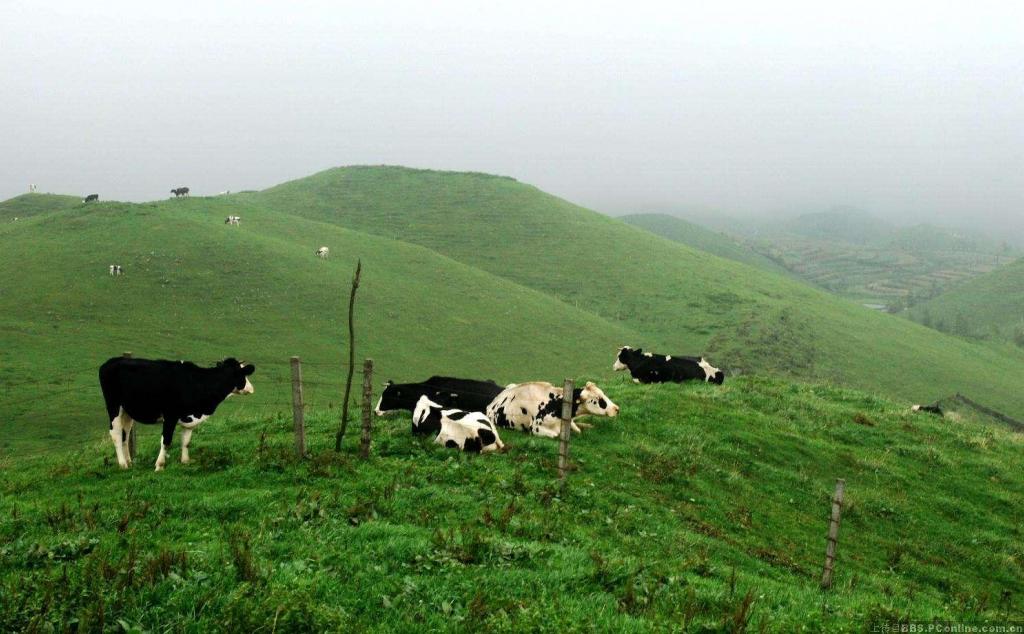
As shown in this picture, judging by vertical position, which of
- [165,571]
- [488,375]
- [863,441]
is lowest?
[488,375]

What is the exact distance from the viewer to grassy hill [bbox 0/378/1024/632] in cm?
700

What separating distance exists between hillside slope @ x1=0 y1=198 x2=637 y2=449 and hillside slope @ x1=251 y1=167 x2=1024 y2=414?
30.2 ft

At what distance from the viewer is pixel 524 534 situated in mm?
9727

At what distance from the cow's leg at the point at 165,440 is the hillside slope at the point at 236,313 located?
17.5m

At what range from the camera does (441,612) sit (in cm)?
709

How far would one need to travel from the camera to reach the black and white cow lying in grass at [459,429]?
14172 mm

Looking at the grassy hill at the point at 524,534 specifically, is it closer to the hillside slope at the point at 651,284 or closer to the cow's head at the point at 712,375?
the cow's head at the point at 712,375

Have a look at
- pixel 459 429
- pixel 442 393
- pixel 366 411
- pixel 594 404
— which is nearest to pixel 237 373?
pixel 366 411

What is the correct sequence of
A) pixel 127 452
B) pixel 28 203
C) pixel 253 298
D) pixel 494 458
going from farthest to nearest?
pixel 28 203
pixel 253 298
pixel 494 458
pixel 127 452

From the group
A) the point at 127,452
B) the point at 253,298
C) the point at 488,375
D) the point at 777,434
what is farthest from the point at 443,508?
the point at 253,298

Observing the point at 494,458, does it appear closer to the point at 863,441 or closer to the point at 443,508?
the point at 443,508

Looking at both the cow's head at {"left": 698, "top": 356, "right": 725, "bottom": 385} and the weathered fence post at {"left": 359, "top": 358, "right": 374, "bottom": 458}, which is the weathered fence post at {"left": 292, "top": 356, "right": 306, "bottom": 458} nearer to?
the weathered fence post at {"left": 359, "top": 358, "right": 374, "bottom": 458}

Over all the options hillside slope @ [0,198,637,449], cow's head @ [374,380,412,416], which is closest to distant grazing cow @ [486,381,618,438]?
cow's head @ [374,380,412,416]

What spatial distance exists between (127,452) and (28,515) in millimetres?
3269
